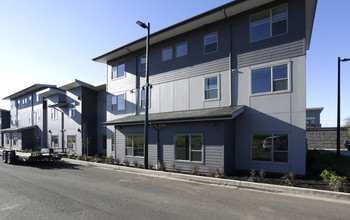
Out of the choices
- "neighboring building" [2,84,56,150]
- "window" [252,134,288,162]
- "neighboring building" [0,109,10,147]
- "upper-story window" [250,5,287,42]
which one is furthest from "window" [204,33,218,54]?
"neighboring building" [0,109,10,147]

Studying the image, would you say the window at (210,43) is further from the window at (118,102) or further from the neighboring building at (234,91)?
the window at (118,102)

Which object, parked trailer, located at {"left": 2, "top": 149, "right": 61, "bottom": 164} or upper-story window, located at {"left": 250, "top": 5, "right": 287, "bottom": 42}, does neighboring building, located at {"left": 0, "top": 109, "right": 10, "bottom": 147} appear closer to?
parked trailer, located at {"left": 2, "top": 149, "right": 61, "bottom": 164}

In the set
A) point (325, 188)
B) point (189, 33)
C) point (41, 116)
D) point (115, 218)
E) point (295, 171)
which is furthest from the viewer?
point (41, 116)

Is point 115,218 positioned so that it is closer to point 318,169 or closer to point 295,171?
point 295,171

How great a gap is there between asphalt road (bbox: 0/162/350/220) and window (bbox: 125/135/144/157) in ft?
18.2

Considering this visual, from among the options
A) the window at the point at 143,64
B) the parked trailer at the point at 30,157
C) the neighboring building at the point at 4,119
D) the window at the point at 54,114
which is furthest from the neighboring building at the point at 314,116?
the neighboring building at the point at 4,119

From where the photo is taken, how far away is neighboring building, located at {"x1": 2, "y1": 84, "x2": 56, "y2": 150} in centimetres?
2836

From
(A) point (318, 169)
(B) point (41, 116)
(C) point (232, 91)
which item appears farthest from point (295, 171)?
(B) point (41, 116)

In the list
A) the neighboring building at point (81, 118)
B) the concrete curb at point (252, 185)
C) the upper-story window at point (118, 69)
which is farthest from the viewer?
the neighboring building at point (81, 118)

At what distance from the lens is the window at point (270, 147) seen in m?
10.5

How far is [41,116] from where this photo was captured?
93.9 feet

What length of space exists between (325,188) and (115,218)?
7987mm

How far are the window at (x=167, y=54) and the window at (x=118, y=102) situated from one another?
18.5 feet

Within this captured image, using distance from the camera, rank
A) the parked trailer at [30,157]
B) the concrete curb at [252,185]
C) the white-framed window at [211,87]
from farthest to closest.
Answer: the parked trailer at [30,157], the white-framed window at [211,87], the concrete curb at [252,185]
